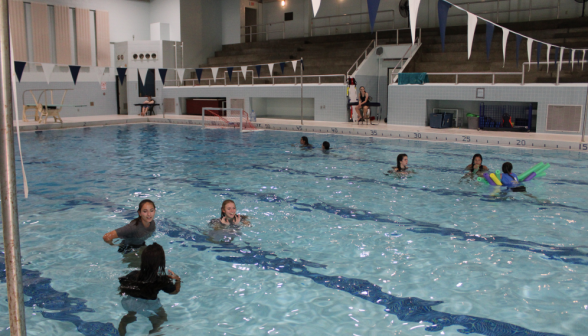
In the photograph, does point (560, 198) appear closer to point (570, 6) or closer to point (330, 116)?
point (330, 116)

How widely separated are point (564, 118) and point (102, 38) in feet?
66.1

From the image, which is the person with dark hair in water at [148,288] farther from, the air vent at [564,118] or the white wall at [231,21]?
the white wall at [231,21]

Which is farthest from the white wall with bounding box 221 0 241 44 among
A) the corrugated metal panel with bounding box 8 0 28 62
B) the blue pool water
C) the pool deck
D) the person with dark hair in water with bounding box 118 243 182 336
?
the person with dark hair in water with bounding box 118 243 182 336

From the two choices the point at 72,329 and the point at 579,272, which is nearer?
the point at 72,329

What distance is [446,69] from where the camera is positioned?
1720cm

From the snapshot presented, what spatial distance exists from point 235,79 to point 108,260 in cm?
1916

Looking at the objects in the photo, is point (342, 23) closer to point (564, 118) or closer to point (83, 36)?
point (83, 36)

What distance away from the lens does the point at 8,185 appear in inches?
62.2

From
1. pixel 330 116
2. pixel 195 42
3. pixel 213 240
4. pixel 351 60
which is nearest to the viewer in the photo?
pixel 213 240

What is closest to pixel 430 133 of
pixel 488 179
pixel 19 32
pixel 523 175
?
pixel 523 175

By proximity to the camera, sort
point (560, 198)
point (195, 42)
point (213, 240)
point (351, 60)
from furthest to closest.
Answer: point (195, 42) → point (351, 60) → point (560, 198) → point (213, 240)

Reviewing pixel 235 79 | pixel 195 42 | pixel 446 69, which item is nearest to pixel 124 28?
pixel 195 42

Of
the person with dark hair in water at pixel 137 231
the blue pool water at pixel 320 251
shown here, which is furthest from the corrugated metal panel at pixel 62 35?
the person with dark hair in water at pixel 137 231

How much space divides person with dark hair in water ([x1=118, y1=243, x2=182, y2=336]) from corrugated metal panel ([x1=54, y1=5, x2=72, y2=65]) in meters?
21.4
